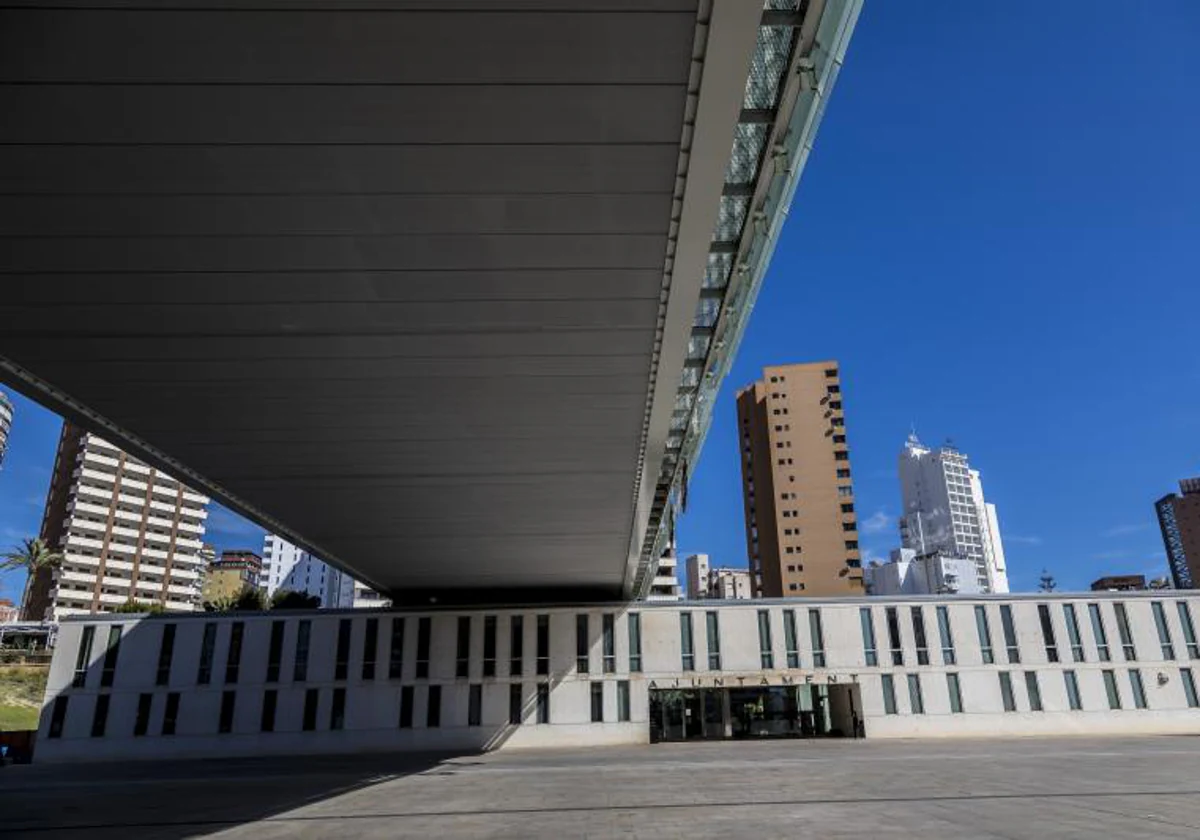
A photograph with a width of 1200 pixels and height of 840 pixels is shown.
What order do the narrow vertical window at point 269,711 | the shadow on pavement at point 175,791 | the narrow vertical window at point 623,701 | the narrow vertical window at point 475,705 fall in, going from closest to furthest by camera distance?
the shadow on pavement at point 175,791 < the narrow vertical window at point 269,711 < the narrow vertical window at point 475,705 < the narrow vertical window at point 623,701

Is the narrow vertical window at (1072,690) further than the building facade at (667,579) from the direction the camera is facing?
No

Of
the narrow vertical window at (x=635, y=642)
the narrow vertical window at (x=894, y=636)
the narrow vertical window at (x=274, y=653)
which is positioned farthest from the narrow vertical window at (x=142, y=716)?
the narrow vertical window at (x=894, y=636)

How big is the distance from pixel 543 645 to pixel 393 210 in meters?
35.0

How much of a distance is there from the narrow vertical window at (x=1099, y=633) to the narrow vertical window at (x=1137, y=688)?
1.41 metres

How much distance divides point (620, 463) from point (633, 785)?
844 centimetres

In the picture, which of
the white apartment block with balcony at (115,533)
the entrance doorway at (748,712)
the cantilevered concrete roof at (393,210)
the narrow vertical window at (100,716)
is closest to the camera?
the cantilevered concrete roof at (393,210)

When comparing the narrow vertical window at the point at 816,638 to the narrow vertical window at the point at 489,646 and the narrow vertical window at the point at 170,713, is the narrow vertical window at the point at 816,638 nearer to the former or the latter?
the narrow vertical window at the point at 489,646

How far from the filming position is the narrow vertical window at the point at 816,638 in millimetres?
40719

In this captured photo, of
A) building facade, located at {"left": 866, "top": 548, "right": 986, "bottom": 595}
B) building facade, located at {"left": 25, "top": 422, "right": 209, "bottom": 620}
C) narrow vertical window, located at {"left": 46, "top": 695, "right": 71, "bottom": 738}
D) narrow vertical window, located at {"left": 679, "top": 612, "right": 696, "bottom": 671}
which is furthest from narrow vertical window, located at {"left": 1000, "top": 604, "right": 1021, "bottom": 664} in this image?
building facade, located at {"left": 25, "top": 422, "right": 209, "bottom": 620}

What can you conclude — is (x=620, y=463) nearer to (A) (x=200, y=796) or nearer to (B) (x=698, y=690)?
(A) (x=200, y=796)

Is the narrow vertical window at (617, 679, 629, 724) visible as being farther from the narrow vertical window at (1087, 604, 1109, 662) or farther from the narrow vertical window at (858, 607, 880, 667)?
the narrow vertical window at (1087, 604, 1109, 662)

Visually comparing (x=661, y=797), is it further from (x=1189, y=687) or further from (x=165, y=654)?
(x=1189, y=687)

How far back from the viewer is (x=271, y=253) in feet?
34.5

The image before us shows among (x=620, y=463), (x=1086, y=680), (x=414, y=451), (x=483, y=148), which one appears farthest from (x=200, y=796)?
(x=1086, y=680)
